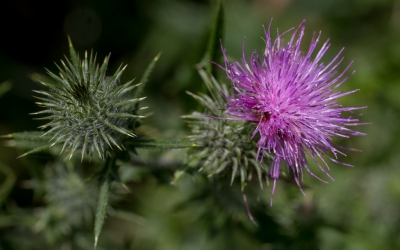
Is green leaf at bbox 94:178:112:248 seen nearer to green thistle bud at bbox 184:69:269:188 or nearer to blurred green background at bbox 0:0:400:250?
blurred green background at bbox 0:0:400:250

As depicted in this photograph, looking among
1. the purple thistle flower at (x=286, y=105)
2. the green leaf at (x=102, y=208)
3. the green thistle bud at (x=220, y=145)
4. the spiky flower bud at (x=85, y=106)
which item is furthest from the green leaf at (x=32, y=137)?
the purple thistle flower at (x=286, y=105)

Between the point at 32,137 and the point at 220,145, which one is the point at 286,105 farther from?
the point at 32,137

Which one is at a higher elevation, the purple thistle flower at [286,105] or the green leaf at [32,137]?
the purple thistle flower at [286,105]

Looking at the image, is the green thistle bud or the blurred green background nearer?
the green thistle bud

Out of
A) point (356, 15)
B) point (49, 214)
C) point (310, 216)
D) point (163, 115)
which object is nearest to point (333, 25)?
point (356, 15)

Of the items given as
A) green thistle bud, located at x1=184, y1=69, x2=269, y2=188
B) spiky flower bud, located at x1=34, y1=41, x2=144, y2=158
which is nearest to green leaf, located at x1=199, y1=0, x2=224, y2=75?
green thistle bud, located at x1=184, y1=69, x2=269, y2=188

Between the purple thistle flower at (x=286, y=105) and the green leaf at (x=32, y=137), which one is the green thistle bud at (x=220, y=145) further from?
the green leaf at (x=32, y=137)

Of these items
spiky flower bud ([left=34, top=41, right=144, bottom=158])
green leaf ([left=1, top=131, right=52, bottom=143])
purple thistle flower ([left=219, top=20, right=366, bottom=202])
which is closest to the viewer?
spiky flower bud ([left=34, top=41, right=144, bottom=158])

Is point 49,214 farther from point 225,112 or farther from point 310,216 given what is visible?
point 310,216
